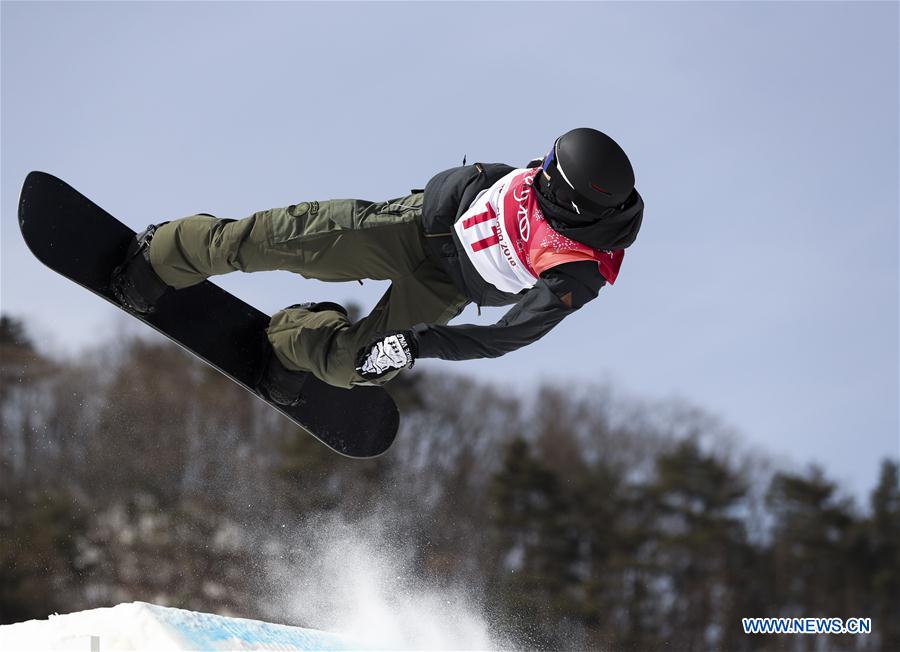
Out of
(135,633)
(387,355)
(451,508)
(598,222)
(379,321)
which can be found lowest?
(135,633)

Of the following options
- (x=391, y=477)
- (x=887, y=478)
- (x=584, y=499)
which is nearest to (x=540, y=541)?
(x=584, y=499)

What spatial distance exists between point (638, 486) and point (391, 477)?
8.11m

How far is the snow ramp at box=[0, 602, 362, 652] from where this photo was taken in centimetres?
398

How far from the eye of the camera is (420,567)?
2009 cm

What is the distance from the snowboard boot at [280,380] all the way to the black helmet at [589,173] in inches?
72.9

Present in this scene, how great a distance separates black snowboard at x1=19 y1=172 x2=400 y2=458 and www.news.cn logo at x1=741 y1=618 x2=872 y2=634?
18.5 meters

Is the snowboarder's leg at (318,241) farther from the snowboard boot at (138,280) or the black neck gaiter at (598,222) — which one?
the black neck gaiter at (598,222)

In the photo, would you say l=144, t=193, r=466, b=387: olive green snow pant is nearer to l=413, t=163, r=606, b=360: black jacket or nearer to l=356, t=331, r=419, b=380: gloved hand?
l=356, t=331, r=419, b=380: gloved hand

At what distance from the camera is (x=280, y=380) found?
17.5 feet

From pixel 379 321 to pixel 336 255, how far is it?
1.60 feet

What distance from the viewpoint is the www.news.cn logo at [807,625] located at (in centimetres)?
2177

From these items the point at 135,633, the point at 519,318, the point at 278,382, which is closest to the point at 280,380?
the point at 278,382

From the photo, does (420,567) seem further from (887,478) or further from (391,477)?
(887,478)

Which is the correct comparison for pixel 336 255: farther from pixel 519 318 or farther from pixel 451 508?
pixel 451 508
